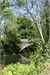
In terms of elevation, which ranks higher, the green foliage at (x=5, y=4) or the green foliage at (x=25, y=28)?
the green foliage at (x=5, y=4)

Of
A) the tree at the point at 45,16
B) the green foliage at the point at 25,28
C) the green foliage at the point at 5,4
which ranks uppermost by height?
the green foliage at the point at 5,4

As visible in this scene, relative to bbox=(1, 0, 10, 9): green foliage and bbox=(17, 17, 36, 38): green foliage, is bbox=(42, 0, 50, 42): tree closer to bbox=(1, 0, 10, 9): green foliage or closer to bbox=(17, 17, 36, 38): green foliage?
bbox=(17, 17, 36, 38): green foliage

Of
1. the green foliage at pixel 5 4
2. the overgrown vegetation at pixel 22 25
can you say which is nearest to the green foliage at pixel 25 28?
the overgrown vegetation at pixel 22 25

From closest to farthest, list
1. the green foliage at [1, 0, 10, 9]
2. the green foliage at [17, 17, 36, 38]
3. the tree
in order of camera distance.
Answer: the green foliage at [1, 0, 10, 9] < the tree < the green foliage at [17, 17, 36, 38]

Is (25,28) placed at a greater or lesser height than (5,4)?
lesser

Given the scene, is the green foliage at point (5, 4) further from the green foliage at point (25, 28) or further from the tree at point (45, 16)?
the green foliage at point (25, 28)

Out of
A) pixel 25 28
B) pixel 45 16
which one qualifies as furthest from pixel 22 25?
pixel 45 16

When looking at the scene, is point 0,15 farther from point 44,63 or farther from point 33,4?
point 44,63

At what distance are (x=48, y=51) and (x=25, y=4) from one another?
14.1 m

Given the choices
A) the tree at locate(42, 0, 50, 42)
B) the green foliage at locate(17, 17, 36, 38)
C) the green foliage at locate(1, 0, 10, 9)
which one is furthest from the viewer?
the green foliage at locate(17, 17, 36, 38)

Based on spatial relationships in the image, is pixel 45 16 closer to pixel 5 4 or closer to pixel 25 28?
pixel 5 4

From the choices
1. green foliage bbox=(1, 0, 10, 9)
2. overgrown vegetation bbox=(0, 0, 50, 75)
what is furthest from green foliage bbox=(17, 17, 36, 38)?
green foliage bbox=(1, 0, 10, 9)

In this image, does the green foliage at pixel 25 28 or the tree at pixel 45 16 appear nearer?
the tree at pixel 45 16

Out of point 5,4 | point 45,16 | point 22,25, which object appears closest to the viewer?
point 5,4
